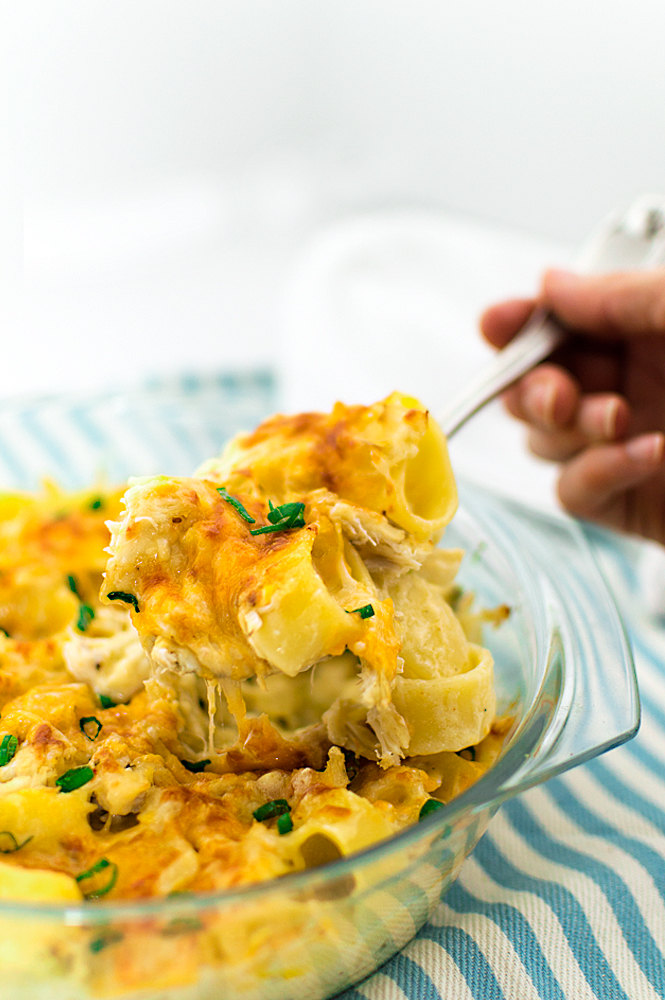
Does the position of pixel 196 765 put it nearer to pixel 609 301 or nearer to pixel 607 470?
pixel 607 470

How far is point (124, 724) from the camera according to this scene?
129 cm

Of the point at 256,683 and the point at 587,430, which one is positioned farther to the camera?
the point at 587,430

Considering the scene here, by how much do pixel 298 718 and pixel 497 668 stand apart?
1.37 feet

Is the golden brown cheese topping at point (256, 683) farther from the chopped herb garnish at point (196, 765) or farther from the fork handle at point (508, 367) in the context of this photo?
the fork handle at point (508, 367)

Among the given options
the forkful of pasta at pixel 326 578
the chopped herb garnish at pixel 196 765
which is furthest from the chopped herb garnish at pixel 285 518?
the chopped herb garnish at pixel 196 765

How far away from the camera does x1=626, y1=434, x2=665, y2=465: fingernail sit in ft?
6.79

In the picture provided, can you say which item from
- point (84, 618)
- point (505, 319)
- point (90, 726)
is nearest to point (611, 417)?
point (505, 319)

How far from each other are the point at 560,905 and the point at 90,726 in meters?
0.72

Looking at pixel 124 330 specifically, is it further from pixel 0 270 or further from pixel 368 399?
pixel 368 399

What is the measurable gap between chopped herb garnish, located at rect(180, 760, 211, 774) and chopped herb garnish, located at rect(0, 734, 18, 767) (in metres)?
0.22

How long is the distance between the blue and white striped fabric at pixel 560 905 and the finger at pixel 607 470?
649 mm

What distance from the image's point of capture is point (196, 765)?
1281 millimetres

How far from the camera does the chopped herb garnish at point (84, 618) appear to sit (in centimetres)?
151

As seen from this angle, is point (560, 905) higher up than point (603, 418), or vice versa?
point (603, 418)
